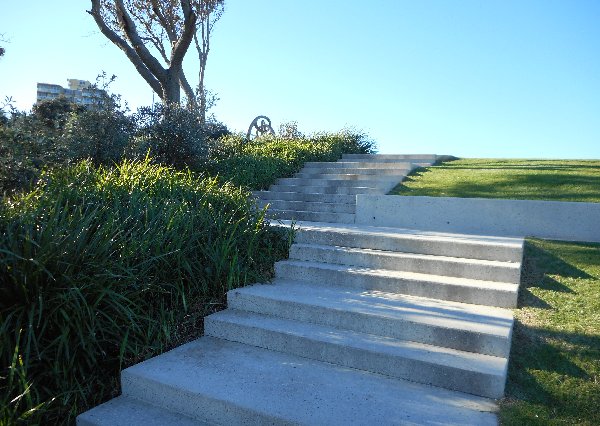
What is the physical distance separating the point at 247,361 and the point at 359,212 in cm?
391

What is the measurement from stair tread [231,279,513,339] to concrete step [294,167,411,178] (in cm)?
532

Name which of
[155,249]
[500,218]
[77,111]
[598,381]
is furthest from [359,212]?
[77,111]

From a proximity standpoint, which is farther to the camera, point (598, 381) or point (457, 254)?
point (457, 254)

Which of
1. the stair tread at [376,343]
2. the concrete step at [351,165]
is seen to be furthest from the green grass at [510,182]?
the stair tread at [376,343]

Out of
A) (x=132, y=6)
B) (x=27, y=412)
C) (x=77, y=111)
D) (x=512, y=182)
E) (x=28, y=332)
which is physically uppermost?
(x=132, y=6)

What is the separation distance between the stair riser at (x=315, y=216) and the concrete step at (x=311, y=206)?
0.83 feet

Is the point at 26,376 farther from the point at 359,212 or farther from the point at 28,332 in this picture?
the point at 359,212

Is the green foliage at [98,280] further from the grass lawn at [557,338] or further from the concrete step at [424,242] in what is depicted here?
the grass lawn at [557,338]

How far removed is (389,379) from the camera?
10.8 feet

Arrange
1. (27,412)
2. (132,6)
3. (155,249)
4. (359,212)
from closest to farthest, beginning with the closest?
(27,412) → (155,249) → (359,212) → (132,6)

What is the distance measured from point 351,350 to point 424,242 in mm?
2014

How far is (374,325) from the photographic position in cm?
378

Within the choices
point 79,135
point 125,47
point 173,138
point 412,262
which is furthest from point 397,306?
point 125,47

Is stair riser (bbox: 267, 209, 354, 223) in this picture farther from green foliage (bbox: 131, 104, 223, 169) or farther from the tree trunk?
the tree trunk
